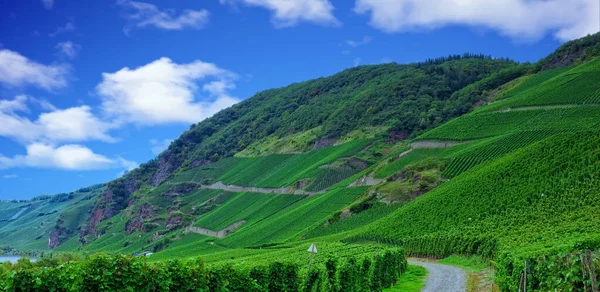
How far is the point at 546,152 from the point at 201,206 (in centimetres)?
10709

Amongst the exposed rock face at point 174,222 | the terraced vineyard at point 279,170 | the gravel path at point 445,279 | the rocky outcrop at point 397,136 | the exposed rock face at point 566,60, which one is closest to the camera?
the gravel path at point 445,279

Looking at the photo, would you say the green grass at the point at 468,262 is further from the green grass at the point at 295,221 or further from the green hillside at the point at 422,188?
the green grass at the point at 295,221

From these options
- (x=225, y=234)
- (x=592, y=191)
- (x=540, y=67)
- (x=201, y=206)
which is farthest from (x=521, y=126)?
(x=201, y=206)

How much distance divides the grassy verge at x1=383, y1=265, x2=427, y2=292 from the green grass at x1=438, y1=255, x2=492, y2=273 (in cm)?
432

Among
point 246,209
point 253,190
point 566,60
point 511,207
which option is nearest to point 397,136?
point 253,190

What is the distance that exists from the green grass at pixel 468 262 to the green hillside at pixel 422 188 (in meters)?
0.81

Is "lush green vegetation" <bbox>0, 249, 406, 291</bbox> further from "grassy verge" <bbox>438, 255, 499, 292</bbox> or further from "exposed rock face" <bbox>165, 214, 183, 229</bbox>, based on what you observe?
"exposed rock face" <bbox>165, 214, 183, 229</bbox>

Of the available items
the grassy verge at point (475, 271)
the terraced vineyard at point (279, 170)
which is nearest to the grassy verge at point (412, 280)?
the grassy verge at point (475, 271)

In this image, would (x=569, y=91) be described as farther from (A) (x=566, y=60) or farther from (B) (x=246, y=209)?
(B) (x=246, y=209)

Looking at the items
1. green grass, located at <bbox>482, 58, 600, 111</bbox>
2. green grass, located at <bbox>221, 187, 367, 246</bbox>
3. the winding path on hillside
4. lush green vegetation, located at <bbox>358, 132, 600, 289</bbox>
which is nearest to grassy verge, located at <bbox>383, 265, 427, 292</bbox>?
lush green vegetation, located at <bbox>358, 132, 600, 289</bbox>

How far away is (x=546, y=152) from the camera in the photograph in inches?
2291

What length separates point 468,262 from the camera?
1722 inches

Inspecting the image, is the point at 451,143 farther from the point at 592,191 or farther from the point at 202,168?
the point at 202,168

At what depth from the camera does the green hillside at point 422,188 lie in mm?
42781
